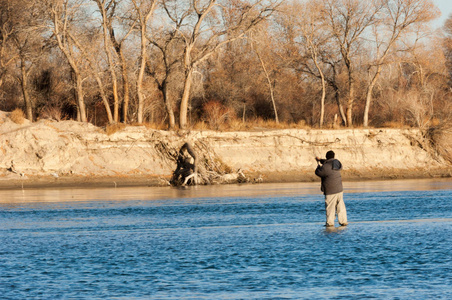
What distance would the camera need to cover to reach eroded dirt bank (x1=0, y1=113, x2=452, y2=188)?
40.3 m

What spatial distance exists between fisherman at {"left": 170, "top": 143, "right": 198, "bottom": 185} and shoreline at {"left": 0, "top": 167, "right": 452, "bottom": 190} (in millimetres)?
765

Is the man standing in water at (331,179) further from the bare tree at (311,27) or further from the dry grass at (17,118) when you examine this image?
the bare tree at (311,27)

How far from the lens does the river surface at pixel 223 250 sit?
38.3 ft

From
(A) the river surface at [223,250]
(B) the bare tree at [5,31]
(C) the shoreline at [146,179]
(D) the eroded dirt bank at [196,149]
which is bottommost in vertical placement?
(A) the river surface at [223,250]

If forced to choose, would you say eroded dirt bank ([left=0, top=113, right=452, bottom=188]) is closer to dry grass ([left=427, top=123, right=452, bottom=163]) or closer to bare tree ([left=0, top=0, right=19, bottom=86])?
dry grass ([left=427, top=123, right=452, bottom=163])

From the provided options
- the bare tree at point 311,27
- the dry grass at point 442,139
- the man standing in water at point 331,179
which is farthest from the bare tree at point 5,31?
the man standing in water at point 331,179

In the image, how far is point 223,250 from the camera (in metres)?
15.6

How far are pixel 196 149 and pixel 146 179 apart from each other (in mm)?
4184

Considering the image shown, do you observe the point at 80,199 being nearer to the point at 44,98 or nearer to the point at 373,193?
the point at 373,193

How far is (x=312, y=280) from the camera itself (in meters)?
12.3

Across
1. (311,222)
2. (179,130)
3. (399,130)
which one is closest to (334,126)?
(399,130)

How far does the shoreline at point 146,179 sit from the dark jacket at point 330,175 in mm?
22682

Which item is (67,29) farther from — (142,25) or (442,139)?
(442,139)

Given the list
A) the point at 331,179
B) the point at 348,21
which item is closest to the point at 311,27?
the point at 348,21
